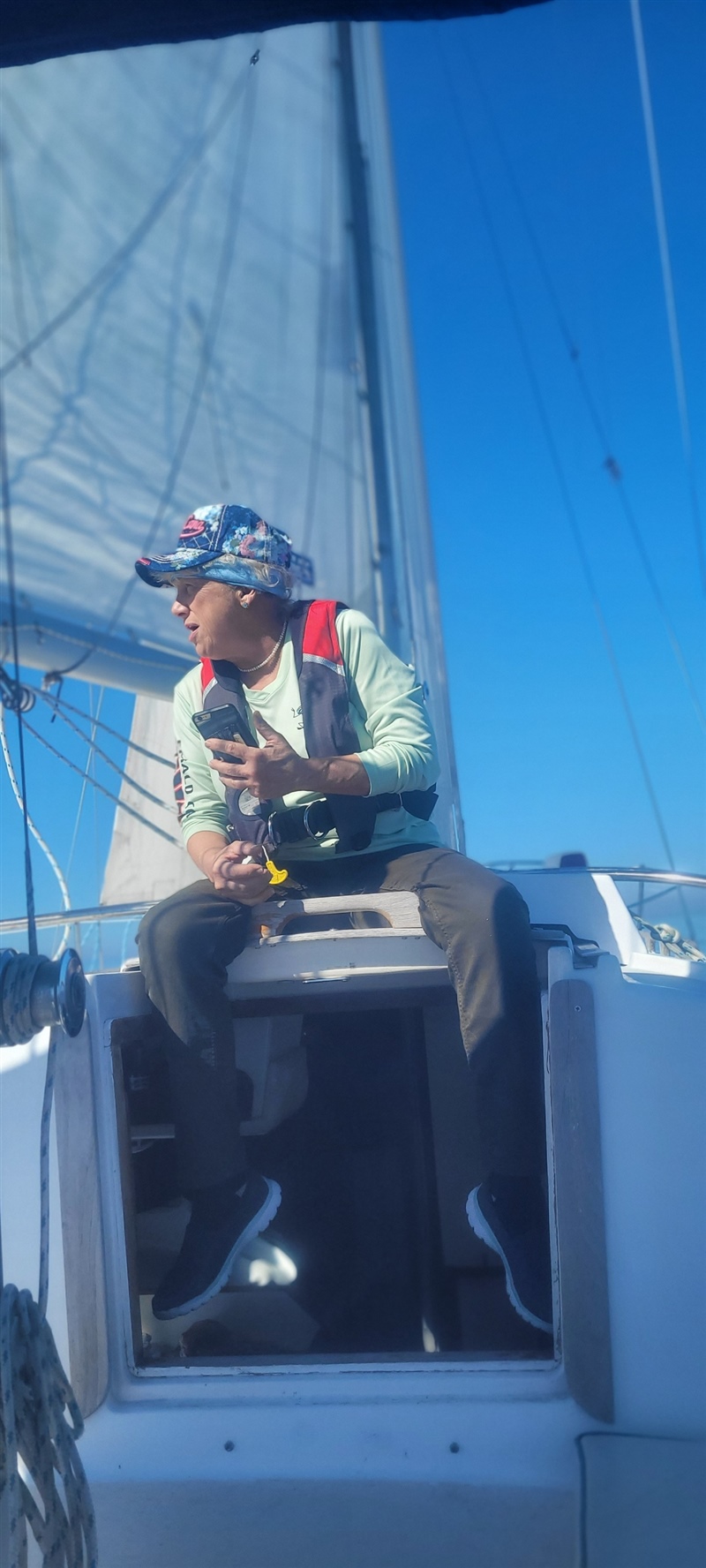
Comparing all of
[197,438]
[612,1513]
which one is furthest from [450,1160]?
[197,438]

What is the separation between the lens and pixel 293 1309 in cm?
190

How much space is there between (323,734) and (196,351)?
3.44 m

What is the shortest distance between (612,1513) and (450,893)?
795 millimetres

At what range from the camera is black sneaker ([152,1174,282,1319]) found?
155 centimetres

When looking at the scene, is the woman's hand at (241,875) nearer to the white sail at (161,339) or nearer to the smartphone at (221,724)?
the smartphone at (221,724)

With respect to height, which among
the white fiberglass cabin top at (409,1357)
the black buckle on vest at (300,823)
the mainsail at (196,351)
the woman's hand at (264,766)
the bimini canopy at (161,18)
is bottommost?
the white fiberglass cabin top at (409,1357)

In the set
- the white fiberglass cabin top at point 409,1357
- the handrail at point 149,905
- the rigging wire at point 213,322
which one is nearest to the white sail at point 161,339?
the rigging wire at point 213,322

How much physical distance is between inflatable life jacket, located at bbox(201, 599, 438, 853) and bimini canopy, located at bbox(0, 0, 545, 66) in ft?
3.77

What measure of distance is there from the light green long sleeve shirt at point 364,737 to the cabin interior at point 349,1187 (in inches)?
12.5

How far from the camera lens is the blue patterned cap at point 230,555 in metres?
1.95

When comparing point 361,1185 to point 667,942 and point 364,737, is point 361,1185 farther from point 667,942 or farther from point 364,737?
point 667,942

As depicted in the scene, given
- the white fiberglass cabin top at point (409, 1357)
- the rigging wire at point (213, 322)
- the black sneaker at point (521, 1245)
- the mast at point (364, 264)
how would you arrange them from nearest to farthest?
the white fiberglass cabin top at point (409, 1357)
the black sneaker at point (521, 1245)
the rigging wire at point (213, 322)
the mast at point (364, 264)

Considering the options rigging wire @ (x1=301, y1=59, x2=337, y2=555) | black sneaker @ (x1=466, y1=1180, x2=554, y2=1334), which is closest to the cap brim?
black sneaker @ (x1=466, y1=1180, x2=554, y2=1334)

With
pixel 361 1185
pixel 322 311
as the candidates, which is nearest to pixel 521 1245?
pixel 361 1185
